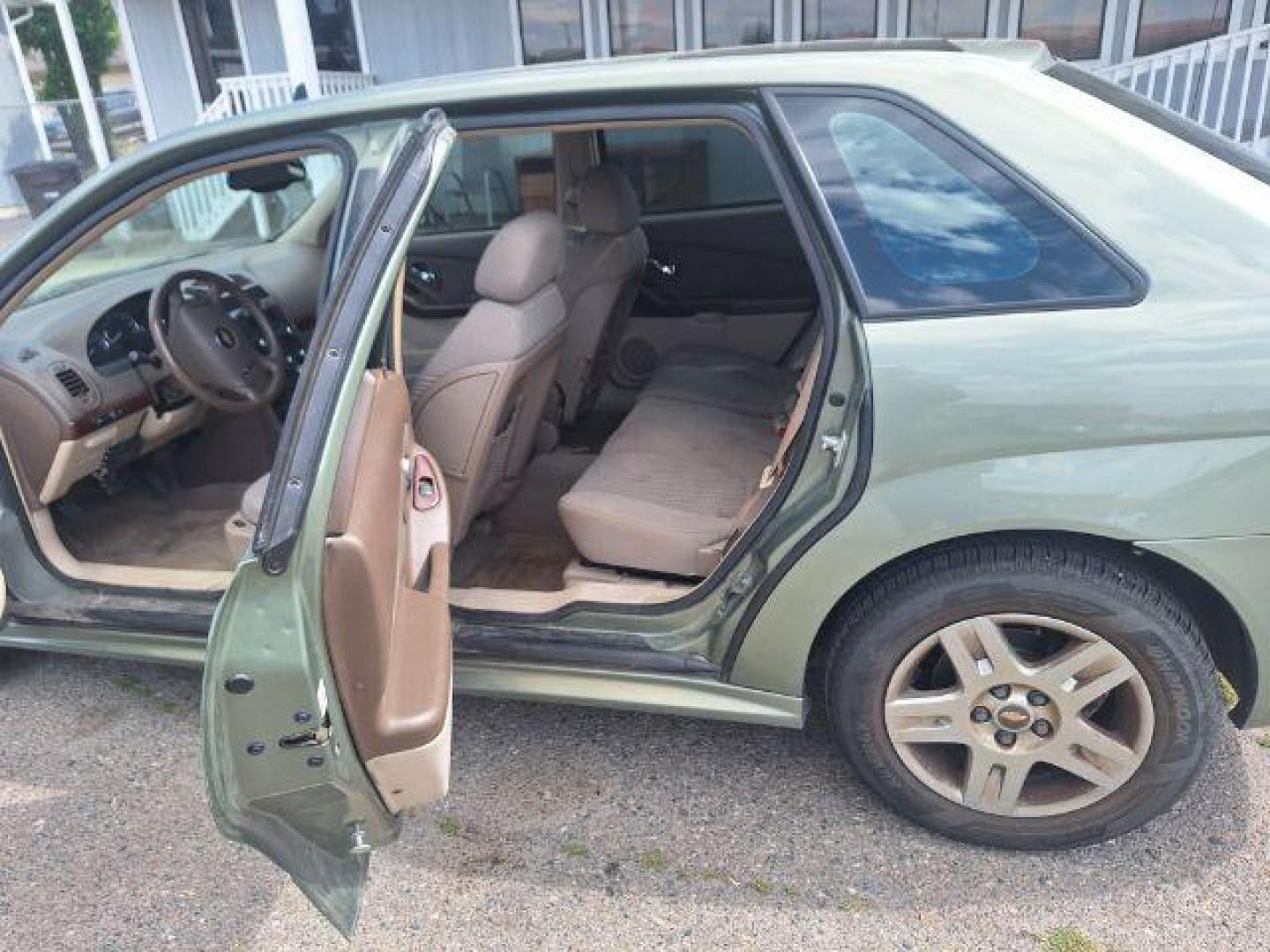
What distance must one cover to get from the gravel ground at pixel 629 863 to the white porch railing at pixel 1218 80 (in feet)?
19.0

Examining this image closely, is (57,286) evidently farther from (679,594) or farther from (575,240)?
(679,594)

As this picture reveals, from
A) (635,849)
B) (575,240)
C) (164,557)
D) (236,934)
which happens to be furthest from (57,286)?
(635,849)

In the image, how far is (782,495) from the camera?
1918 millimetres

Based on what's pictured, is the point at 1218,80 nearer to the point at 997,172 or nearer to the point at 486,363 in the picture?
the point at 997,172

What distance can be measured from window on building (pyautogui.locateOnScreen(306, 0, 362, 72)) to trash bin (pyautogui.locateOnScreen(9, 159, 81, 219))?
464 cm

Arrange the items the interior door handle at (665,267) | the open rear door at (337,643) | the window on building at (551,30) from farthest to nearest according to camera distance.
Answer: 1. the window on building at (551,30)
2. the interior door handle at (665,267)
3. the open rear door at (337,643)

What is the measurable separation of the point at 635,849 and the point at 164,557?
1.80m

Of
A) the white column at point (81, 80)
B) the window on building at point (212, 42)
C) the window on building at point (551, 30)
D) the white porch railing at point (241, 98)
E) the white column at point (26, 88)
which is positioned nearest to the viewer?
the white porch railing at point (241, 98)

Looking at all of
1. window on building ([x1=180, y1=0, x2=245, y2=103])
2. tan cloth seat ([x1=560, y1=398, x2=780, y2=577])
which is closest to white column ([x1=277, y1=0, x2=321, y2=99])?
window on building ([x1=180, y1=0, x2=245, y2=103])

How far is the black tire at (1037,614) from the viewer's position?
1819 mm

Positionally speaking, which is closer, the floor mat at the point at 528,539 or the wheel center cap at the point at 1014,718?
the wheel center cap at the point at 1014,718

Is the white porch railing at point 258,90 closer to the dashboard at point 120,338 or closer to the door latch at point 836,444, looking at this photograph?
the dashboard at point 120,338

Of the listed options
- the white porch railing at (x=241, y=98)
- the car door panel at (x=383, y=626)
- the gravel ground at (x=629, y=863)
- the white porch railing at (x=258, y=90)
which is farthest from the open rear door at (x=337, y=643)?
the white porch railing at (x=258, y=90)

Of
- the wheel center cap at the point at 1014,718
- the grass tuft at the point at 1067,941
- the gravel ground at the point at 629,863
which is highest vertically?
the wheel center cap at the point at 1014,718
